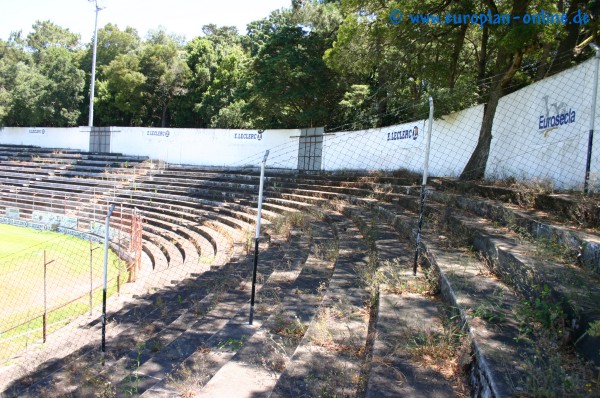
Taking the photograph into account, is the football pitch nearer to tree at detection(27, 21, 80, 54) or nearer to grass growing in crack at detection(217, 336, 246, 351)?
grass growing in crack at detection(217, 336, 246, 351)

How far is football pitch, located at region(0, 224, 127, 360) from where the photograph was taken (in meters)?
8.68

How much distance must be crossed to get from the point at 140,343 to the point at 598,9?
9.82 m

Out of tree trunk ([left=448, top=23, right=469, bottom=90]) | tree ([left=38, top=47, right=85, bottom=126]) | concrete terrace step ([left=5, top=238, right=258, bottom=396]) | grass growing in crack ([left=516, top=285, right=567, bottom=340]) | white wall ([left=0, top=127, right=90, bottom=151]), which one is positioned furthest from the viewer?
tree ([left=38, top=47, right=85, bottom=126])

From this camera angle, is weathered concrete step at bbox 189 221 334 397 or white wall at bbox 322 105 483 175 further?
white wall at bbox 322 105 483 175

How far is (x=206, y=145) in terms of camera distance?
2495 cm

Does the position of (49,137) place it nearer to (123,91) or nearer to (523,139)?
(123,91)

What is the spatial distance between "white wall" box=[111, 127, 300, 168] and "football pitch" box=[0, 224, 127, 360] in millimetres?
8927

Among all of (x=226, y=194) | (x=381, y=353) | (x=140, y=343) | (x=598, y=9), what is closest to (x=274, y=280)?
(x=140, y=343)

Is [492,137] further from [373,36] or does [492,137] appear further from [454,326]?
[454,326]

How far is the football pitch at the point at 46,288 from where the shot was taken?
28.5ft

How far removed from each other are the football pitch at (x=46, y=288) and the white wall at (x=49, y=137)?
15842 millimetres

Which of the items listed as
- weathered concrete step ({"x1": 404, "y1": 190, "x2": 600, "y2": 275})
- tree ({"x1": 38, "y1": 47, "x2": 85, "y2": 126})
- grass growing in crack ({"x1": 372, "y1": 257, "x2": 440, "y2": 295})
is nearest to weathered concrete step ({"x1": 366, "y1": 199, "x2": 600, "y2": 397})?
grass growing in crack ({"x1": 372, "y1": 257, "x2": 440, "y2": 295})

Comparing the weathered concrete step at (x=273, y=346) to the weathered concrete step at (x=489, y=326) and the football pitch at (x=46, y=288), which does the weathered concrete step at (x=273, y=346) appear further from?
the football pitch at (x=46, y=288)

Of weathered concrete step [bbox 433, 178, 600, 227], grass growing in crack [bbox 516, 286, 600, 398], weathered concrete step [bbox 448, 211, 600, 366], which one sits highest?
weathered concrete step [bbox 433, 178, 600, 227]
